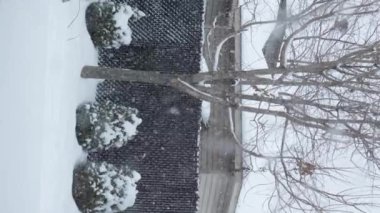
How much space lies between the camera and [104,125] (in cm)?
674

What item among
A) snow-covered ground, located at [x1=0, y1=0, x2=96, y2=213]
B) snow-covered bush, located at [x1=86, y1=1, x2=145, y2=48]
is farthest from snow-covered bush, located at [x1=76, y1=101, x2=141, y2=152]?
snow-covered bush, located at [x1=86, y1=1, x2=145, y2=48]

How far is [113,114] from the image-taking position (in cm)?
685

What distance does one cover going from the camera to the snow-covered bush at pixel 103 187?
655 centimetres

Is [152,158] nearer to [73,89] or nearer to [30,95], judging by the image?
[73,89]

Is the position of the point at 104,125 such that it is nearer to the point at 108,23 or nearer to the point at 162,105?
the point at 162,105

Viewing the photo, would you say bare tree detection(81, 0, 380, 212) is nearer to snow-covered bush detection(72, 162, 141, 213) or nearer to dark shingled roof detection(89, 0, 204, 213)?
dark shingled roof detection(89, 0, 204, 213)

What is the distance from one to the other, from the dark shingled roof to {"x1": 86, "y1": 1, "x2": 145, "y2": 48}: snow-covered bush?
214 mm

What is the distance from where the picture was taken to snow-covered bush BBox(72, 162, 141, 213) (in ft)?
21.5

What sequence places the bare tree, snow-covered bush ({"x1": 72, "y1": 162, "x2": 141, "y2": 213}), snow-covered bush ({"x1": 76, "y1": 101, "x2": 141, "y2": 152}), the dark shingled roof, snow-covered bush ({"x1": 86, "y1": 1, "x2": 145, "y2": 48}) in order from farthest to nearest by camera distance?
the dark shingled roof, snow-covered bush ({"x1": 86, "y1": 1, "x2": 145, "y2": 48}), snow-covered bush ({"x1": 76, "y1": 101, "x2": 141, "y2": 152}), snow-covered bush ({"x1": 72, "y1": 162, "x2": 141, "y2": 213}), the bare tree

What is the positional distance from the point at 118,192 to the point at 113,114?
0.95 meters

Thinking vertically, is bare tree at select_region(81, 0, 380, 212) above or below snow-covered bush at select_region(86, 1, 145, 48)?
below

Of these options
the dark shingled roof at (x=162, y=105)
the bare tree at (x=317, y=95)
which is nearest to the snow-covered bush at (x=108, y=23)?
the dark shingled roof at (x=162, y=105)

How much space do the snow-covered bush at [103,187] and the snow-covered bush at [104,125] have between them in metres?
0.27

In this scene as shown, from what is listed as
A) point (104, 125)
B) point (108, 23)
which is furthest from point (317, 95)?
→ point (108, 23)
